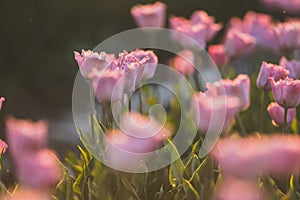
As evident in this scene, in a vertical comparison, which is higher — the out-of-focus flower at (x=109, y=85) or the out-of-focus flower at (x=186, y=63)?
the out-of-focus flower at (x=109, y=85)

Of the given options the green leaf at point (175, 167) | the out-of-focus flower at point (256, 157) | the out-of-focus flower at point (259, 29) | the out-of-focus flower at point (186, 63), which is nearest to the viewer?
the out-of-focus flower at point (256, 157)

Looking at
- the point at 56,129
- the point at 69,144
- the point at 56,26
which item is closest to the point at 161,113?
the point at 69,144

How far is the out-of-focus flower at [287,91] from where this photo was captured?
186cm

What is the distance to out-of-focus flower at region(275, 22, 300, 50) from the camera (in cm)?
250

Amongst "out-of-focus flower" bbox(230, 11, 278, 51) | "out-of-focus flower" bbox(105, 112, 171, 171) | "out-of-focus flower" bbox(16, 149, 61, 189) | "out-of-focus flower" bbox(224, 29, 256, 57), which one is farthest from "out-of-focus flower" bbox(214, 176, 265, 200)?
"out-of-focus flower" bbox(230, 11, 278, 51)

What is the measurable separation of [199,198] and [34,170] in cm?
50

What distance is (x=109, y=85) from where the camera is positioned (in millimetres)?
1732

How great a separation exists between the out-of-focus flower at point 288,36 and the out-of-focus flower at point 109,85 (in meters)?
0.88

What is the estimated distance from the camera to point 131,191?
1756mm

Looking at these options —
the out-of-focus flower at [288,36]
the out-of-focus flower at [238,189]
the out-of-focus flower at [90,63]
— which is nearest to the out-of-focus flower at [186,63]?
the out-of-focus flower at [288,36]

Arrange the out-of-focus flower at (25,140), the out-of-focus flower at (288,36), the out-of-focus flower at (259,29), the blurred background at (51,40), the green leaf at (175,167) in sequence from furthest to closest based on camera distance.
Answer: the blurred background at (51,40) < the out-of-focus flower at (259,29) < the out-of-focus flower at (288,36) < the green leaf at (175,167) < the out-of-focus flower at (25,140)

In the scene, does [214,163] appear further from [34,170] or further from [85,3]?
[85,3]

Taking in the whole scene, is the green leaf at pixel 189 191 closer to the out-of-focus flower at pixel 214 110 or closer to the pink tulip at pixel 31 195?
the out-of-focus flower at pixel 214 110

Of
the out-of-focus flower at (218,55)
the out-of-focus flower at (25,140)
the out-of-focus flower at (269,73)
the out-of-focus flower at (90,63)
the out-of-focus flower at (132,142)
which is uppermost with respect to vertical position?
the out-of-focus flower at (90,63)
